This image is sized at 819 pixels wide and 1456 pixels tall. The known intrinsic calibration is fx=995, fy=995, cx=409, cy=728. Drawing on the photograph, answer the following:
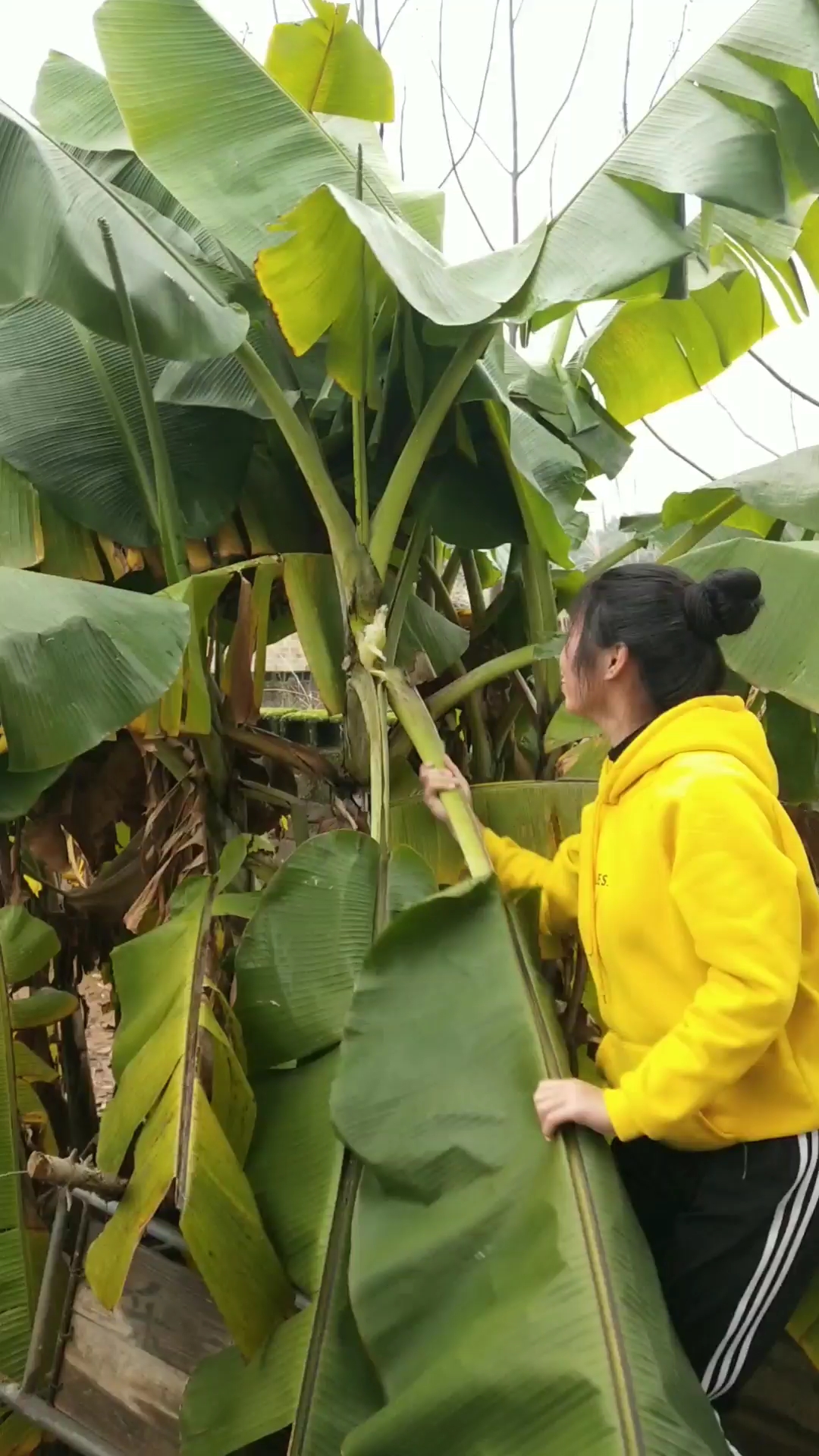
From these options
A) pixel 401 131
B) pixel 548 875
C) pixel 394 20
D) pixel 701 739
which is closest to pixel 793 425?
pixel 401 131

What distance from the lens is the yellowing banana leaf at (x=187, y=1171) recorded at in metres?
0.79

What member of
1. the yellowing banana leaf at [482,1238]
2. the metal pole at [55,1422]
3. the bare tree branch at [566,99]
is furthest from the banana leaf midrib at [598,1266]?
the bare tree branch at [566,99]

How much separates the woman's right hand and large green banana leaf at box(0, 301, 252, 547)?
0.49 meters

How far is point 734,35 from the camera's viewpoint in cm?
112

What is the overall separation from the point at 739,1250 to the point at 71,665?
748 millimetres

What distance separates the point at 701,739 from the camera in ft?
2.69

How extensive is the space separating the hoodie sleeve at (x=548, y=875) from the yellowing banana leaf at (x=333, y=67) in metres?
0.92

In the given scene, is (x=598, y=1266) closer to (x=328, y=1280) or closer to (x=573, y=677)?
(x=328, y=1280)

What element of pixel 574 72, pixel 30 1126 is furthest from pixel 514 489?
pixel 574 72

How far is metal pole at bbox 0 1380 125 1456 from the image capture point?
105 cm

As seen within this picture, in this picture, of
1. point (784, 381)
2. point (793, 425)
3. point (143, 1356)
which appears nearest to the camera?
point (143, 1356)

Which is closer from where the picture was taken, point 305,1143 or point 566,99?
point 305,1143

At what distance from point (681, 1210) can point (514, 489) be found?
2.89ft

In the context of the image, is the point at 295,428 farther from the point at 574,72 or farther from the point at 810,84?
the point at 574,72
